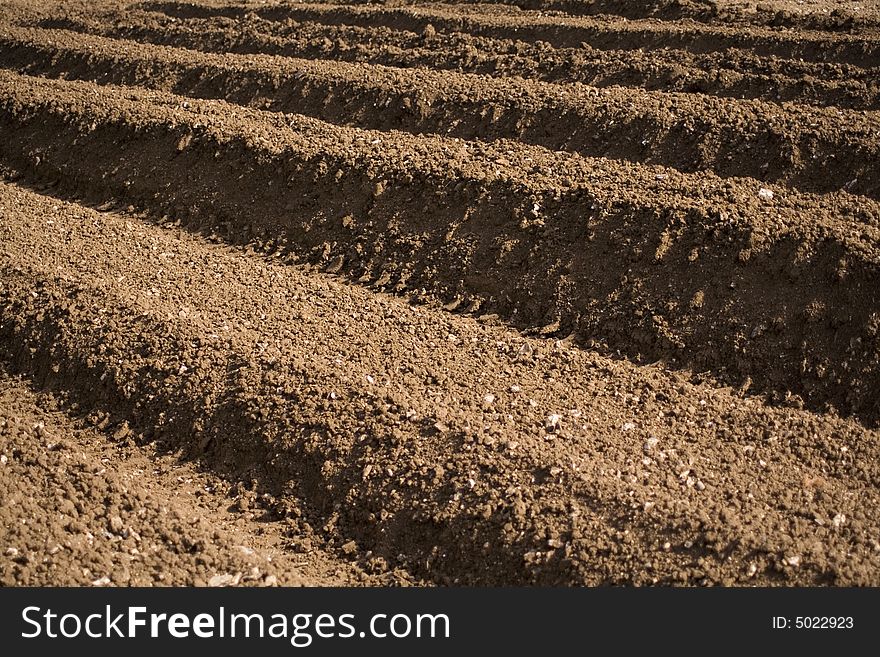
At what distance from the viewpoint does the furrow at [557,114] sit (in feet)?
22.1

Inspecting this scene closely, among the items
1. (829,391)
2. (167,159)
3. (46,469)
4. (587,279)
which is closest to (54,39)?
(167,159)

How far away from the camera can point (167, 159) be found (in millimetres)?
8266

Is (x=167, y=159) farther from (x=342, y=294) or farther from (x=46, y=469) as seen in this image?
(x=46, y=469)

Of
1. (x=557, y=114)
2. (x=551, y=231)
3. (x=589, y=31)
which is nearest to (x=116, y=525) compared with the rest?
(x=551, y=231)

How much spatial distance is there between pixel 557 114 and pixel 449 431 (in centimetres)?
389

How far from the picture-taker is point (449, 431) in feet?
16.9

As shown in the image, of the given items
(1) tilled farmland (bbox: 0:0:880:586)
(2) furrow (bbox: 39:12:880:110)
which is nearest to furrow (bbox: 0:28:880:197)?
(1) tilled farmland (bbox: 0:0:880:586)

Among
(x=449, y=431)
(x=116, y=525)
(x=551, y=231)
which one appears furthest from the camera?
(x=551, y=231)

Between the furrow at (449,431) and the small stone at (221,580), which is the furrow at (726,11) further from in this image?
the small stone at (221,580)

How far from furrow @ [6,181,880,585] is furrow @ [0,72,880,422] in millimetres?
350

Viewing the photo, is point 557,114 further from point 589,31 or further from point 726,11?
point 726,11

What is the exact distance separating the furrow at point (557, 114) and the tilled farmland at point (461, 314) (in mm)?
35

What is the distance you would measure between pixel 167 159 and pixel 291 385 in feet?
13.0

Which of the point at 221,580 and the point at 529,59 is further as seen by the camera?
the point at 529,59
